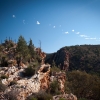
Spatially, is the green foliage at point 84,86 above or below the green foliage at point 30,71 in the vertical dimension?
below

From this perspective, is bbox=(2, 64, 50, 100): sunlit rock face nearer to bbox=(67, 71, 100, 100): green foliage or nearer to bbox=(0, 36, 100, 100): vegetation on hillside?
bbox=(0, 36, 100, 100): vegetation on hillside

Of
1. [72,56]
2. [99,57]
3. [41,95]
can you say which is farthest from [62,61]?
[41,95]

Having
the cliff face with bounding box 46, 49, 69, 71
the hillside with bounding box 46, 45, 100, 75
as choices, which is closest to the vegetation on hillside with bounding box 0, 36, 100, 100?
the hillside with bounding box 46, 45, 100, 75

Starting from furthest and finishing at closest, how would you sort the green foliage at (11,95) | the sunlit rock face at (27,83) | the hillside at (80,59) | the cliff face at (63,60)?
the cliff face at (63,60)
the hillside at (80,59)
the sunlit rock face at (27,83)
the green foliage at (11,95)

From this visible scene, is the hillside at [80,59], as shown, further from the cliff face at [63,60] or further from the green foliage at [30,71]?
the green foliage at [30,71]

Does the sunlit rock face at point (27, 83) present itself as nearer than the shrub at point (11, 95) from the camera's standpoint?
No

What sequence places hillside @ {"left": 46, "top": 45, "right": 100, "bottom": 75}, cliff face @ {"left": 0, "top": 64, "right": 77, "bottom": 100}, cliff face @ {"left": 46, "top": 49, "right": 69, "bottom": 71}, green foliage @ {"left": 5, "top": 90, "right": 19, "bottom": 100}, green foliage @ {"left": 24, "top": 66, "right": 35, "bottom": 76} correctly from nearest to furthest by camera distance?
green foliage @ {"left": 5, "top": 90, "right": 19, "bottom": 100} < cliff face @ {"left": 0, "top": 64, "right": 77, "bottom": 100} < green foliage @ {"left": 24, "top": 66, "right": 35, "bottom": 76} < hillside @ {"left": 46, "top": 45, "right": 100, "bottom": 75} < cliff face @ {"left": 46, "top": 49, "right": 69, "bottom": 71}

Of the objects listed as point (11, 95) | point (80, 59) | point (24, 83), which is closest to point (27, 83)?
point (24, 83)

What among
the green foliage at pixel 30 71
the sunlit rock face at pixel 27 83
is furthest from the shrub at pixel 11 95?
the green foliage at pixel 30 71

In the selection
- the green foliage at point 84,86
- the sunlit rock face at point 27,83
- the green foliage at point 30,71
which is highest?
the green foliage at point 30,71

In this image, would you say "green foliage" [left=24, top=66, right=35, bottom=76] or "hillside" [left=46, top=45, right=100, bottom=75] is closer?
"green foliage" [left=24, top=66, right=35, bottom=76]

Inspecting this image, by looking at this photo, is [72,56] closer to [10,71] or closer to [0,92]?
[10,71]

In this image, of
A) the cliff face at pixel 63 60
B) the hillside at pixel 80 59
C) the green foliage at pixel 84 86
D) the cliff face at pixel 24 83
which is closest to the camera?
the cliff face at pixel 24 83

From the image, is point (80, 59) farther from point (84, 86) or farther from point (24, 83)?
point (24, 83)
